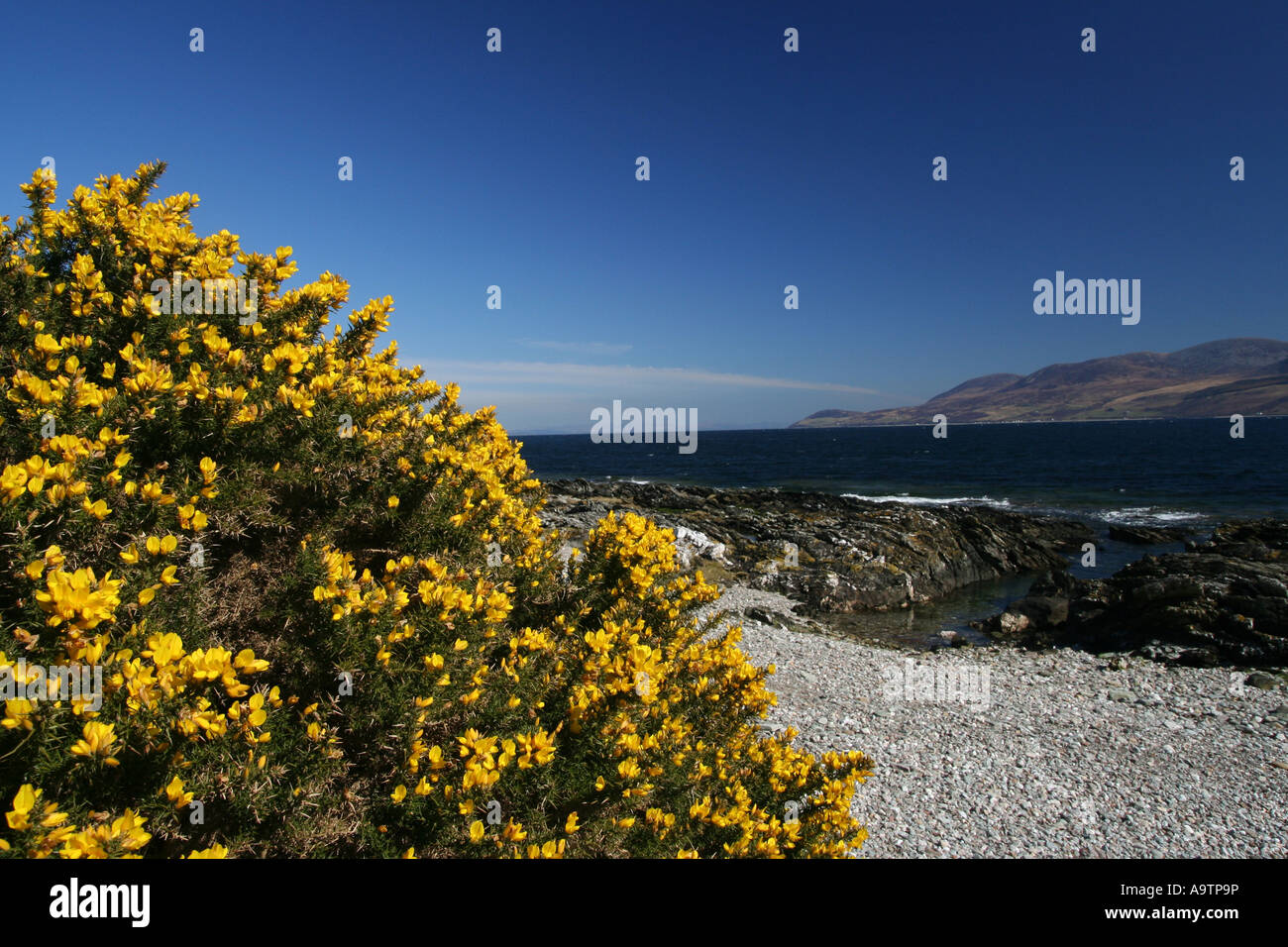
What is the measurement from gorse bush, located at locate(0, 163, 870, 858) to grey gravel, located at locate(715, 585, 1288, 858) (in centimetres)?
458

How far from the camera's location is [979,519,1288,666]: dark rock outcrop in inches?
532

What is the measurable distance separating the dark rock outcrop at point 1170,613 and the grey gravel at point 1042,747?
4.60 feet

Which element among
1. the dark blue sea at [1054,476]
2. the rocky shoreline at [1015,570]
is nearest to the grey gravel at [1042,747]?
the rocky shoreline at [1015,570]

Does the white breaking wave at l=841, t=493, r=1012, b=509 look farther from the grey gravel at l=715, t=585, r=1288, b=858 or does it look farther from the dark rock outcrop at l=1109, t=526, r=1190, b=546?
the grey gravel at l=715, t=585, r=1288, b=858

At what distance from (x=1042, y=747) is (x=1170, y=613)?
347 inches

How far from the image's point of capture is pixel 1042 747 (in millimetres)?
9312

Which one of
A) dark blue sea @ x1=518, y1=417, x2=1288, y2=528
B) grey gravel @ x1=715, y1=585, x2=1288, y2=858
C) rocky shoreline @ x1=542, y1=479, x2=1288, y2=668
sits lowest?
grey gravel @ x1=715, y1=585, x2=1288, y2=858

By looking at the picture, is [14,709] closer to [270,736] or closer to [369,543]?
[270,736]

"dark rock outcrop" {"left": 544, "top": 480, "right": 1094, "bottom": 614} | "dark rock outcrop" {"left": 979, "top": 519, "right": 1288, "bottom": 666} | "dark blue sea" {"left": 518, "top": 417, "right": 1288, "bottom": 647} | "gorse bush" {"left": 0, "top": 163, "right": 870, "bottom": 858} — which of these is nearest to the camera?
"gorse bush" {"left": 0, "top": 163, "right": 870, "bottom": 858}

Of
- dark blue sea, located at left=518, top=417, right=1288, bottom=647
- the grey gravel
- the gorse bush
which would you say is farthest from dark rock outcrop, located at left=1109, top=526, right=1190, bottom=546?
the gorse bush

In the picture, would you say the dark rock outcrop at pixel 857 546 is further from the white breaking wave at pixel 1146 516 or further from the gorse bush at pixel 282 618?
the gorse bush at pixel 282 618

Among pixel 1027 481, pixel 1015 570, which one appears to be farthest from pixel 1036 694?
pixel 1027 481

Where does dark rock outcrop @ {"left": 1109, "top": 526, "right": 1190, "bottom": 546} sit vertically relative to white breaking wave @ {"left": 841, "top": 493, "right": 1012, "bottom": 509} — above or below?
below
